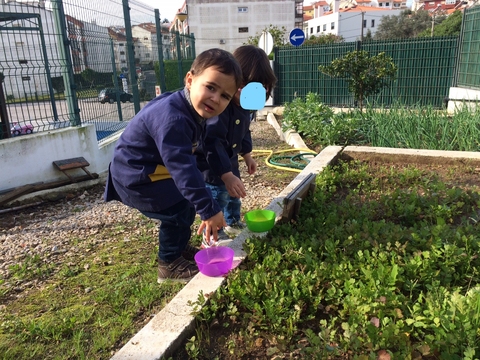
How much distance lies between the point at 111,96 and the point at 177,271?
17.5 feet

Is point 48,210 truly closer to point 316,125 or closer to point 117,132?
point 117,132

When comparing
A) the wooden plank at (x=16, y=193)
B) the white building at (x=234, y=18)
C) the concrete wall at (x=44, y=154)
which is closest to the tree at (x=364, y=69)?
the concrete wall at (x=44, y=154)

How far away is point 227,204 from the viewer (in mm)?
3188

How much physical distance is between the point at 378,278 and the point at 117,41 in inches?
253

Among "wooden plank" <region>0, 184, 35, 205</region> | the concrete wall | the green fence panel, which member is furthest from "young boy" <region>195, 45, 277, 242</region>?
the green fence panel

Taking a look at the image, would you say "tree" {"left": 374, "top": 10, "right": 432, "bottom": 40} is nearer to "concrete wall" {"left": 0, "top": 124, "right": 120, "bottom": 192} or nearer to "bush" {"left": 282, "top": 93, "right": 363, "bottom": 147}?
"bush" {"left": 282, "top": 93, "right": 363, "bottom": 147}

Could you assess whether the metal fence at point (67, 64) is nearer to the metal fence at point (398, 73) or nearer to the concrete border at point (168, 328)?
the concrete border at point (168, 328)

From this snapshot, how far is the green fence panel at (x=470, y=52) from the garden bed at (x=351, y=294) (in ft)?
22.4

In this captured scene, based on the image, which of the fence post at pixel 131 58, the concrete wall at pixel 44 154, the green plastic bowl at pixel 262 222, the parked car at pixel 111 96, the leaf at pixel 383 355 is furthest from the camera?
the fence post at pixel 131 58

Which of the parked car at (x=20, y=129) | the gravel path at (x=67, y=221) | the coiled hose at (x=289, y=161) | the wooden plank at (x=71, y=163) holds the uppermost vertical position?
the parked car at (x=20, y=129)

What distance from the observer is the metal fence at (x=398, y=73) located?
30.8 feet

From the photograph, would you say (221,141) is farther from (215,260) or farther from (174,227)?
(215,260)

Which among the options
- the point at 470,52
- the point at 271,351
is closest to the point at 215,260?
the point at 271,351

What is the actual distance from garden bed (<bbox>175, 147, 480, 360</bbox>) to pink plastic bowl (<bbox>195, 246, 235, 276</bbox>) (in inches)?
2.8
